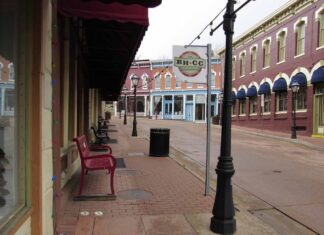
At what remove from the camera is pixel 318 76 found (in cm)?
2375

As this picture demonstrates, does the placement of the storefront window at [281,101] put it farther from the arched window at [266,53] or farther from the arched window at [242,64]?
the arched window at [242,64]

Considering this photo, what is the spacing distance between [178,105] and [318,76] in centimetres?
3528

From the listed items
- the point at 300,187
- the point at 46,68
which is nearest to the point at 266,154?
the point at 300,187

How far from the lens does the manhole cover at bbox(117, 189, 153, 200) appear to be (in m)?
7.28

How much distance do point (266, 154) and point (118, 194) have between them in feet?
32.2

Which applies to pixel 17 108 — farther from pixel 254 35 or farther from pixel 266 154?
pixel 254 35

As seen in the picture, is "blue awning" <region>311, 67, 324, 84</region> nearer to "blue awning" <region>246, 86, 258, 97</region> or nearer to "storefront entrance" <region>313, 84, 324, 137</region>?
"storefront entrance" <region>313, 84, 324, 137</region>

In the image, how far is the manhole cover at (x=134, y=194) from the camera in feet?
23.9

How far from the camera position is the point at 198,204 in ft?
22.7

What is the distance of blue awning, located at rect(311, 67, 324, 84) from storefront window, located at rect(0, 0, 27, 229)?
889 inches

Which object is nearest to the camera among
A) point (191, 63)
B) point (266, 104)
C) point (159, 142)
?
point (191, 63)

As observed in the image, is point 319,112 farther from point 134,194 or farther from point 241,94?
point 134,194

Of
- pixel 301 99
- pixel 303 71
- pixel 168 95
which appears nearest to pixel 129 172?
pixel 303 71

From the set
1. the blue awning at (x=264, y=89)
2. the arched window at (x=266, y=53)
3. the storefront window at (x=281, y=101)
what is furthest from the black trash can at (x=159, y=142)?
the arched window at (x=266, y=53)
